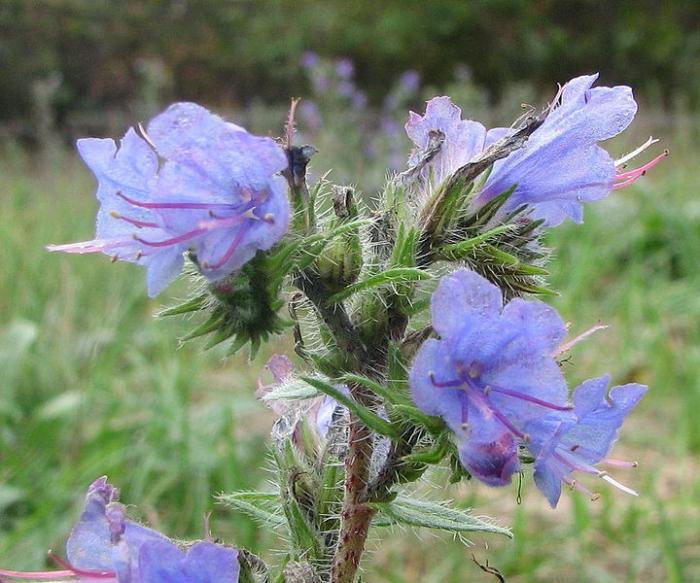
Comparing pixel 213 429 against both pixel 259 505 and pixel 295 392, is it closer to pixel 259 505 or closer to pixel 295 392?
pixel 259 505

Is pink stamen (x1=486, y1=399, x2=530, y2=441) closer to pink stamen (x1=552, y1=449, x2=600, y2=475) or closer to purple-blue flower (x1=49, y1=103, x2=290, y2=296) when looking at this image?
pink stamen (x1=552, y1=449, x2=600, y2=475)

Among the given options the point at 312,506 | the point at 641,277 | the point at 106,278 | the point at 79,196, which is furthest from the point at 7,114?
the point at 312,506

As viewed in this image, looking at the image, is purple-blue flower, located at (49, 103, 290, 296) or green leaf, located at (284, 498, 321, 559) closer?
purple-blue flower, located at (49, 103, 290, 296)

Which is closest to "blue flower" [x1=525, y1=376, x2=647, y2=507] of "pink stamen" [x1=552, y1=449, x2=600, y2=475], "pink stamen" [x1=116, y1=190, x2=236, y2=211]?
"pink stamen" [x1=552, y1=449, x2=600, y2=475]

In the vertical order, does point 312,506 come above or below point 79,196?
below

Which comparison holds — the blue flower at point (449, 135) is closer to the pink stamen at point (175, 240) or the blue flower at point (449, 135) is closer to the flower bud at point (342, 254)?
the flower bud at point (342, 254)

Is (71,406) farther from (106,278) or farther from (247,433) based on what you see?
(106,278)

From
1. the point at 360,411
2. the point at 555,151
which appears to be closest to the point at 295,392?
the point at 360,411
